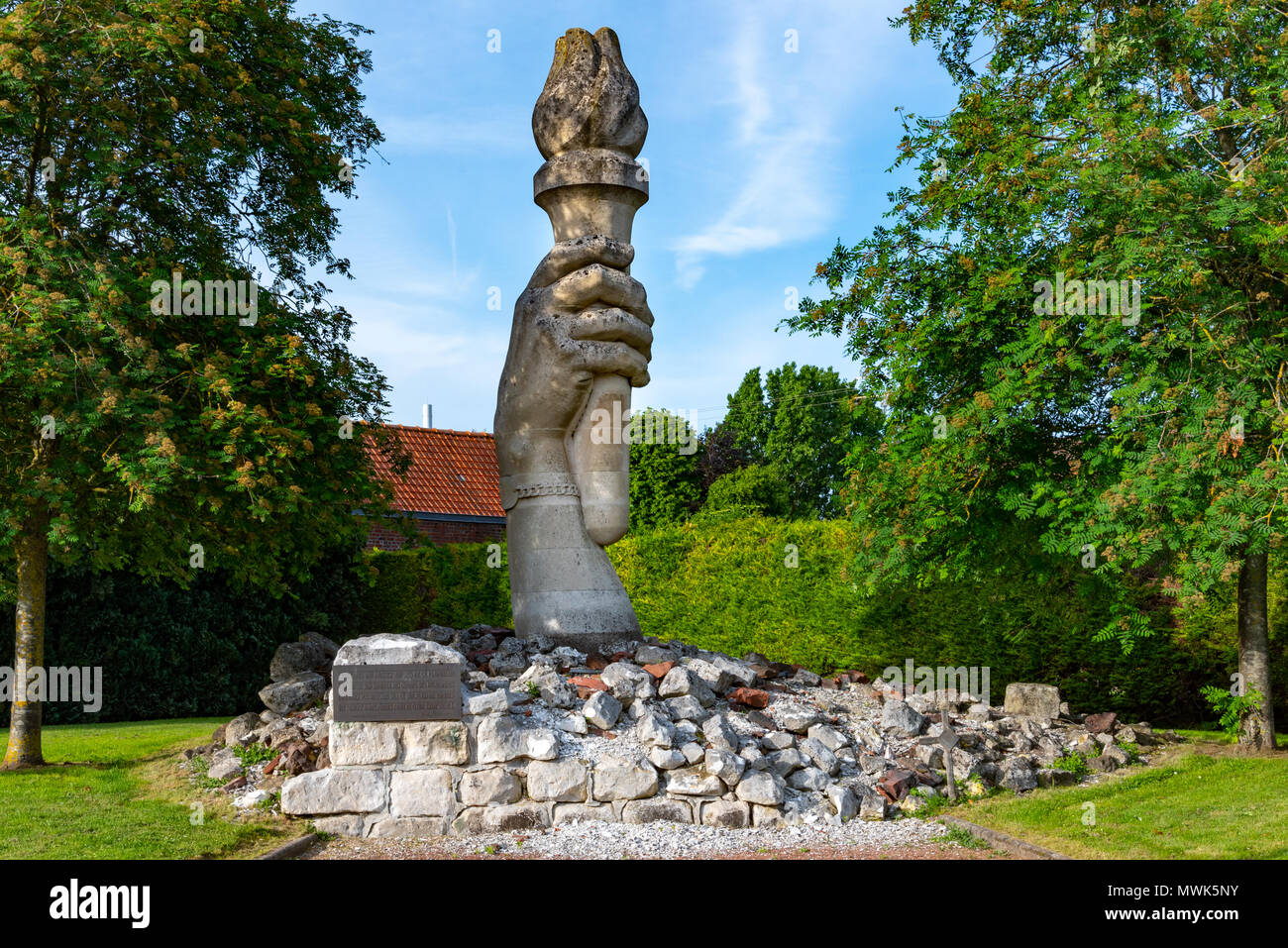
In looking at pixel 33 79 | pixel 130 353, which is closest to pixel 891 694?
pixel 130 353

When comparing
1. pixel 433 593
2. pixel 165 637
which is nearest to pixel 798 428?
pixel 433 593

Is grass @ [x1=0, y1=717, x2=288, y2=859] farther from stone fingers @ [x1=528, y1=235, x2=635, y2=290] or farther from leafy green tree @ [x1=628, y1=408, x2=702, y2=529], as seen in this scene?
leafy green tree @ [x1=628, y1=408, x2=702, y2=529]

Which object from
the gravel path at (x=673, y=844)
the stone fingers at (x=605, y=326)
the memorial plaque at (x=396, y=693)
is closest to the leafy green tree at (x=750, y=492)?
the stone fingers at (x=605, y=326)

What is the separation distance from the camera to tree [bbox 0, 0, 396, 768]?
8.68 metres

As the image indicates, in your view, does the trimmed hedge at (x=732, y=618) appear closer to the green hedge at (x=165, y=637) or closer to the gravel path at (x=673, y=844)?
the green hedge at (x=165, y=637)

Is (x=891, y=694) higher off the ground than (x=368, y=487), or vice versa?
(x=368, y=487)

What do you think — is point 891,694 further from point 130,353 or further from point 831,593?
point 130,353

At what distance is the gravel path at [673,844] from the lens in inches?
291

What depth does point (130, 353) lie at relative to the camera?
8703 mm

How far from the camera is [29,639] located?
10.2 meters

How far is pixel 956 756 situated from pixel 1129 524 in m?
2.37

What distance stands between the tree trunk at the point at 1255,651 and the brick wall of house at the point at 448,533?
14.9 m

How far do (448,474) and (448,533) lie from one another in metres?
1.66

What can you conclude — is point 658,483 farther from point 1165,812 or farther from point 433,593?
point 1165,812
